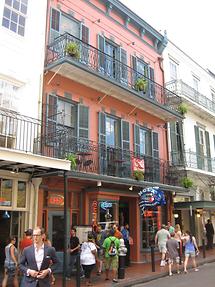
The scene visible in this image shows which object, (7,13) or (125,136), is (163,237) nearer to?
(125,136)

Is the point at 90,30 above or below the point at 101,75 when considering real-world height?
above

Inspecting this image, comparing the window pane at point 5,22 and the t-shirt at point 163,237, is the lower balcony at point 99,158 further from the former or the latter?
the window pane at point 5,22

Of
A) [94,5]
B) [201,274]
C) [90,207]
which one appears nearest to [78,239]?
[90,207]

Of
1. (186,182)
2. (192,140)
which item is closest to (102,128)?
(186,182)

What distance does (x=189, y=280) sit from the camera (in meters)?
11.4

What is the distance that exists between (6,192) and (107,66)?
7117mm

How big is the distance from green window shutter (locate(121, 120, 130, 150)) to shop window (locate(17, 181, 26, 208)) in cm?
548

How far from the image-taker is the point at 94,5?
16.3 meters

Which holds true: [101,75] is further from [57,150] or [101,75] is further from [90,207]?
[90,207]

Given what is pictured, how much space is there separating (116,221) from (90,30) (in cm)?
800

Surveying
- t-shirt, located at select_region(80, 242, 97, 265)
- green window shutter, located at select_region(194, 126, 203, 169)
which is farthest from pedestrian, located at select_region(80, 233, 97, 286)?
green window shutter, located at select_region(194, 126, 203, 169)

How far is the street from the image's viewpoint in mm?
10750

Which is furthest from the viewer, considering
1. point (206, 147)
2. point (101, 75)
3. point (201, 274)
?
point (206, 147)

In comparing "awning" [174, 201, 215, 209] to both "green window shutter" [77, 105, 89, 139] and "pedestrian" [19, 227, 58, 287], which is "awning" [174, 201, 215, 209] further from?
"pedestrian" [19, 227, 58, 287]
